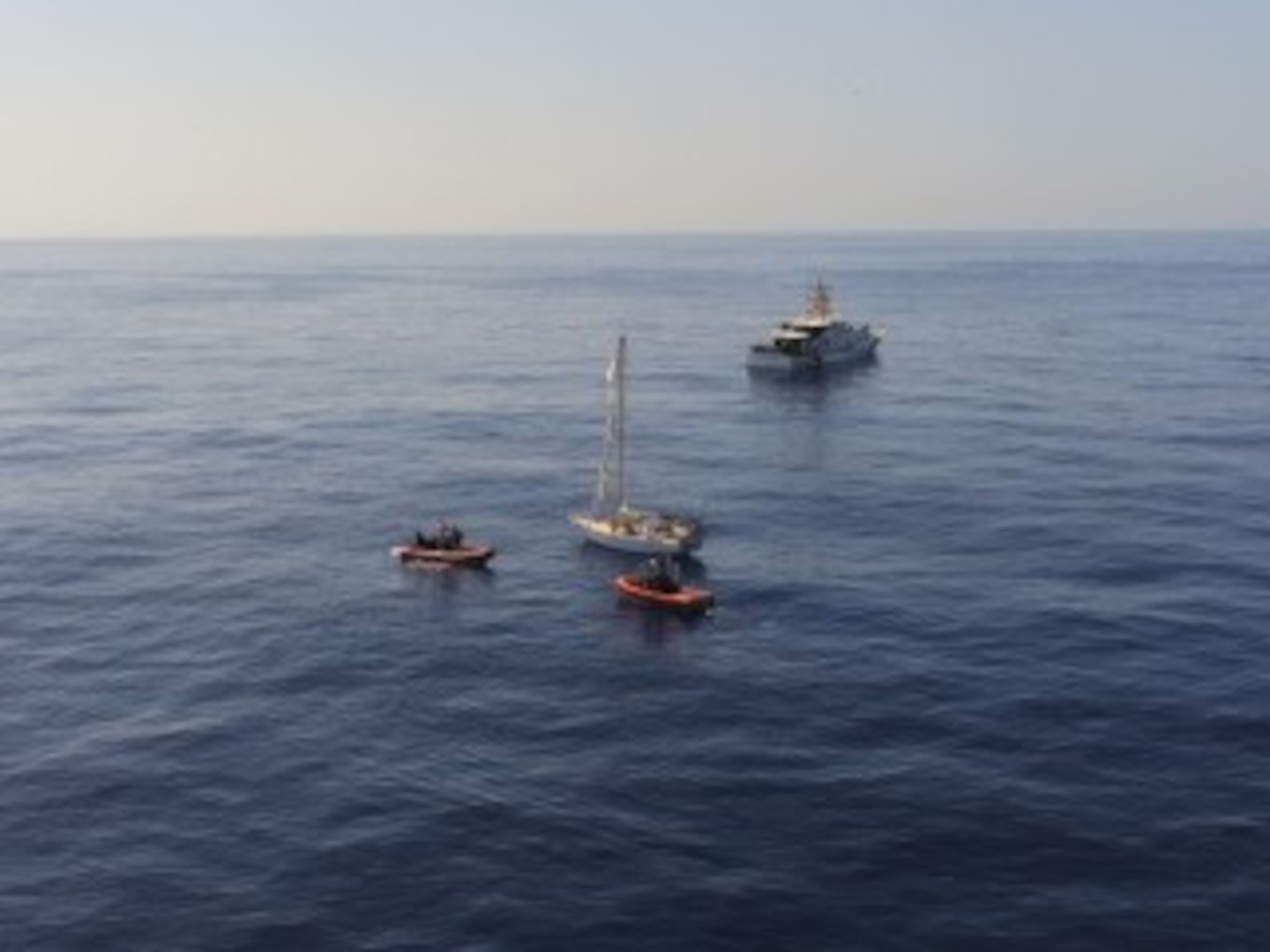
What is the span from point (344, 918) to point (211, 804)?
1256 centimetres

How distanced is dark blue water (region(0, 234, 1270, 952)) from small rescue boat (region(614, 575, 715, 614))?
2.02 meters

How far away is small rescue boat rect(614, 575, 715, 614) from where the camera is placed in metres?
89.1

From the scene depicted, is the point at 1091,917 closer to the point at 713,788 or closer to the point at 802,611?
the point at 713,788

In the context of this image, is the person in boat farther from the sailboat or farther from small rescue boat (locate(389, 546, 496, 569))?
small rescue boat (locate(389, 546, 496, 569))

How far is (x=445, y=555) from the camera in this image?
325ft

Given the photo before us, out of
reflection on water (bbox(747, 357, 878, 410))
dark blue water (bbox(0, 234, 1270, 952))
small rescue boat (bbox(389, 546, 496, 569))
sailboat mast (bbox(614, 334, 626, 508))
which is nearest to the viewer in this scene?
dark blue water (bbox(0, 234, 1270, 952))

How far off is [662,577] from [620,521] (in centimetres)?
1400

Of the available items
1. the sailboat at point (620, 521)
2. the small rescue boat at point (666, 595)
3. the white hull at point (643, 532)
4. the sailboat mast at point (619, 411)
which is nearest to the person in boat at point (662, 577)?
the small rescue boat at point (666, 595)

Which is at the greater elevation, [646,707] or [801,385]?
[801,385]

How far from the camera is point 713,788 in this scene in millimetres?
63625

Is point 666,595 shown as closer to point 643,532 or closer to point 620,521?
point 643,532

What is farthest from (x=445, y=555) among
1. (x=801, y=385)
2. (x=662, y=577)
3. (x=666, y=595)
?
(x=801, y=385)

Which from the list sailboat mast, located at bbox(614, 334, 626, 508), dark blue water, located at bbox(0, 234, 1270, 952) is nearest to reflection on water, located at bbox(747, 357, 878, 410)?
dark blue water, located at bbox(0, 234, 1270, 952)

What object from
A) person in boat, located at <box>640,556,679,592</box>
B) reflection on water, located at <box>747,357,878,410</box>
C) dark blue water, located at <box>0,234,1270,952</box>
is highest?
reflection on water, located at <box>747,357,878,410</box>
